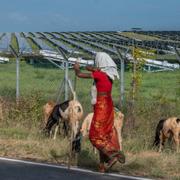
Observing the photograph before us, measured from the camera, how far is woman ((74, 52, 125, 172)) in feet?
30.8

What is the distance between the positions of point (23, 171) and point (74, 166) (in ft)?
2.90

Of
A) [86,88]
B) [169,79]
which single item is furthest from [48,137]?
[169,79]

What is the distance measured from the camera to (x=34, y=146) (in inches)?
469

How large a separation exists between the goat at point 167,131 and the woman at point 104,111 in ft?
→ 9.09

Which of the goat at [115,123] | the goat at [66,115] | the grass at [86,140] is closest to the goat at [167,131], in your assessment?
the grass at [86,140]

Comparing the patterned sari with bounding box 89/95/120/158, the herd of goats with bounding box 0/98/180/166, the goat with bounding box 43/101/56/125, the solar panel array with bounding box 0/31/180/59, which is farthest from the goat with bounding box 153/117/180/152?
the solar panel array with bounding box 0/31/180/59

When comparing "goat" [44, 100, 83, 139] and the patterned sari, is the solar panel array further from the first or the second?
the patterned sari

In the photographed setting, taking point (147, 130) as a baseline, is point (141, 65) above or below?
above

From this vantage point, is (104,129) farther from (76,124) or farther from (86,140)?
(76,124)

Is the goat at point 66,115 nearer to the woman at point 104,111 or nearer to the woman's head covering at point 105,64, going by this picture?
the woman at point 104,111

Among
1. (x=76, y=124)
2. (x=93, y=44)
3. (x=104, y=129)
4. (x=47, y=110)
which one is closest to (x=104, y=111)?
(x=104, y=129)

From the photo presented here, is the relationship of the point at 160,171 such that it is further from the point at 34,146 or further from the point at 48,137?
the point at 48,137

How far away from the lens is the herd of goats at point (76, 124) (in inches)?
475

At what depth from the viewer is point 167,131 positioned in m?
12.2
